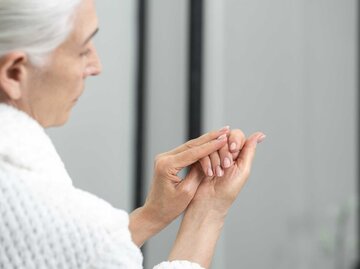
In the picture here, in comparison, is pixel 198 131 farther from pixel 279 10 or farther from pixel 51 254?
pixel 51 254

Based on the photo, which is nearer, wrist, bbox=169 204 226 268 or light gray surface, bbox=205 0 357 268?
wrist, bbox=169 204 226 268

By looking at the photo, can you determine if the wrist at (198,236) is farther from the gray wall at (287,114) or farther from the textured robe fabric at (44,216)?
the gray wall at (287,114)

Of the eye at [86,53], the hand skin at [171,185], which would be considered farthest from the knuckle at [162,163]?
the eye at [86,53]

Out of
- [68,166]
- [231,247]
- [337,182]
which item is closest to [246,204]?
[231,247]

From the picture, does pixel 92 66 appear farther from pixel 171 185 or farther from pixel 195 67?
pixel 195 67

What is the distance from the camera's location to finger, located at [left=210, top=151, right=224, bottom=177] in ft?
3.97

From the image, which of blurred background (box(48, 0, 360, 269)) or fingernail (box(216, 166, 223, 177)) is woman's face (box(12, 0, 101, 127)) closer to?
fingernail (box(216, 166, 223, 177))

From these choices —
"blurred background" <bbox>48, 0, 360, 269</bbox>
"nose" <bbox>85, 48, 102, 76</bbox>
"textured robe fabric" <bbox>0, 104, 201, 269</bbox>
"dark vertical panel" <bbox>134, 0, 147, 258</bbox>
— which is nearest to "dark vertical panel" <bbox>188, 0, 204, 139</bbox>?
"blurred background" <bbox>48, 0, 360, 269</bbox>

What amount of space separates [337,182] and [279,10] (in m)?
0.56

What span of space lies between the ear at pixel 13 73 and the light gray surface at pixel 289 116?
3.81ft

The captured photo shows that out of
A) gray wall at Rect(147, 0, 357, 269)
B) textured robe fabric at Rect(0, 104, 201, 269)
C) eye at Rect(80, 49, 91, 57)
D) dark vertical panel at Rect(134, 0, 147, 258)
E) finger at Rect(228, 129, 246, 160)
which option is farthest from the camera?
dark vertical panel at Rect(134, 0, 147, 258)

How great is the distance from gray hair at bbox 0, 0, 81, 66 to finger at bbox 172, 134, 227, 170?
0.90 feet

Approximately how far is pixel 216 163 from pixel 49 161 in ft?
0.96

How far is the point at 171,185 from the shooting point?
1.23m
